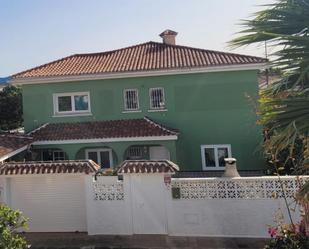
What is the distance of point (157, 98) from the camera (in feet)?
82.1

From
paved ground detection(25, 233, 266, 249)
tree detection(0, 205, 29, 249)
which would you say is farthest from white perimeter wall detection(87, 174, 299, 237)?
tree detection(0, 205, 29, 249)

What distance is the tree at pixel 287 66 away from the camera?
5.37 metres

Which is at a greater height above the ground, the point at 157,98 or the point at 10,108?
the point at 10,108

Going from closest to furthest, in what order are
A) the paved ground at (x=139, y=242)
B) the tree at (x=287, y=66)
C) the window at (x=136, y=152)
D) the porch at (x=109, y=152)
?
the tree at (x=287, y=66) → the paved ground at (x=139, y=242) → the porch at (x=109, y=152) → the window at (x=136, y=152)

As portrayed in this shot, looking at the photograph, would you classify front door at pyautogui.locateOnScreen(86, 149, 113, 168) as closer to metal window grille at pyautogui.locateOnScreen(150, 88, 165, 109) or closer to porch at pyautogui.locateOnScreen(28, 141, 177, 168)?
porch at pyautogui.locateOnScreen(28, 141, 177, 168)

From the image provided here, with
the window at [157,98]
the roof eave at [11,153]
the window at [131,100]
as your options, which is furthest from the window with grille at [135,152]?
the roof eave at [11,153]

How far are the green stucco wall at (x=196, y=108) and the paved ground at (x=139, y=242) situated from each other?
1061cm

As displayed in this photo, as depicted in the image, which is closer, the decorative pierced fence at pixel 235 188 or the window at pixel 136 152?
the decorative pierced fence at pixel 235 188

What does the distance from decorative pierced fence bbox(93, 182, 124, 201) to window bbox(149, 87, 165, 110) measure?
11106mm

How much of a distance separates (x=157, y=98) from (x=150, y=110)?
88 centimetres

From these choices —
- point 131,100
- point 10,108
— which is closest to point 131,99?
point 131,100

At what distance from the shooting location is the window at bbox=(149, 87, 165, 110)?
81.5 ft

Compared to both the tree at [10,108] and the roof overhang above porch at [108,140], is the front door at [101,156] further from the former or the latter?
the tree at [10,108]

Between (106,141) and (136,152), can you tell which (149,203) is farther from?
(136,152)
